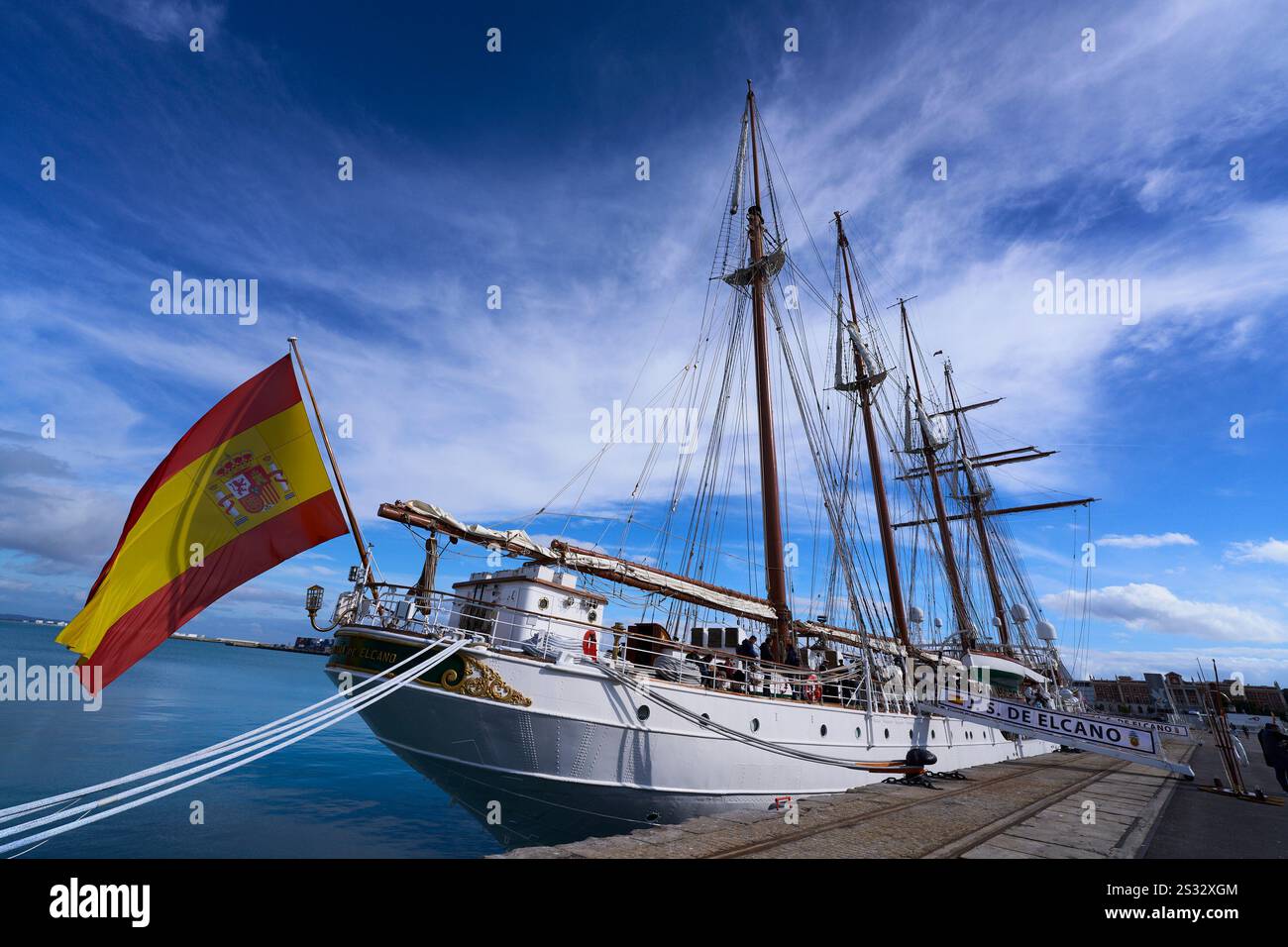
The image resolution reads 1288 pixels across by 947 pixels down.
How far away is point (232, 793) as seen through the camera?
64.4ft

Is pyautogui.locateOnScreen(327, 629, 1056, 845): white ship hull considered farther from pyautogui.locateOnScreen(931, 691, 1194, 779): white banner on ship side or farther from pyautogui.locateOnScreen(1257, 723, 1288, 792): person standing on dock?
pyautogui.locateOnScreen(1257, 723, 1288, 792): person standing on dock

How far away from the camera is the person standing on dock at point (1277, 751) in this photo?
46.0ft

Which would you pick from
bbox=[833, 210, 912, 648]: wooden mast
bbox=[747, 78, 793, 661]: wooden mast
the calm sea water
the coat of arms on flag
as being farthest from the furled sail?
the calm sea water

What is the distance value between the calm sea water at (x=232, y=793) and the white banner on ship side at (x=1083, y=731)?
15333 millimetres

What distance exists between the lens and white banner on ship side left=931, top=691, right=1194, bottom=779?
13891 millimetres

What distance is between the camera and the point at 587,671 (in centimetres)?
1106

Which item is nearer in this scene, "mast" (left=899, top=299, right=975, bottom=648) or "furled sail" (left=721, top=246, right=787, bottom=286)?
"furled sail" (left=721, top=246, right=787, bottom=286)

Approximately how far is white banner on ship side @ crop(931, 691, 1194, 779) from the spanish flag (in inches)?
705

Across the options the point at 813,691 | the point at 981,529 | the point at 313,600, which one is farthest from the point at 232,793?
the point at 981,529

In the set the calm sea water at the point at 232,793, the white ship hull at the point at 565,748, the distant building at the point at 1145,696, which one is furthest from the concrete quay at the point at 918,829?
the distant building at the point at 1145,696

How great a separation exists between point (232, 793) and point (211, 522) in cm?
1725

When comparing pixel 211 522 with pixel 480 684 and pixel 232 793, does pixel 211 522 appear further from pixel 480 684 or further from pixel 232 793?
pixel 232 793
